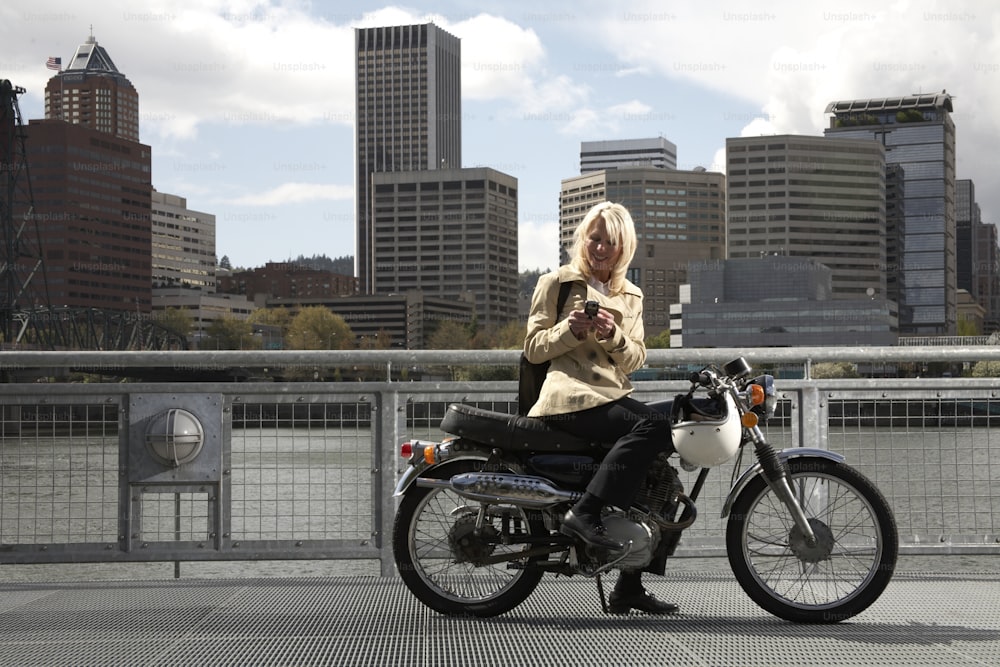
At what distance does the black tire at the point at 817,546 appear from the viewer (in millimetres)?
4703

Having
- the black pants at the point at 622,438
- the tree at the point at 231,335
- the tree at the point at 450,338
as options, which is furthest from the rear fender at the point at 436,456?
the tree at the point at 450,338

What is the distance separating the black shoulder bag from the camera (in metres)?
4.79

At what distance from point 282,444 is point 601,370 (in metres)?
1.98

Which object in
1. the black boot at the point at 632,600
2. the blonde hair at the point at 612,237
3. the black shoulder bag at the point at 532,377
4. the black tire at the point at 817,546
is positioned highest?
the blonde hair at the point at 612,237

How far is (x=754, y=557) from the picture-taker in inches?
189

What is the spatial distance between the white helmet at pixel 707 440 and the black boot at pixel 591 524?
0.39m

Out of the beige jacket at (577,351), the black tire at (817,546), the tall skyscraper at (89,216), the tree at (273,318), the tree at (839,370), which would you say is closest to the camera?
the beige jacket at (577,351)

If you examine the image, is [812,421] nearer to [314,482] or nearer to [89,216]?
[314,482]

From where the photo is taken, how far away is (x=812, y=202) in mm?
184125

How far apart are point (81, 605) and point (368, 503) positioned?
143cm

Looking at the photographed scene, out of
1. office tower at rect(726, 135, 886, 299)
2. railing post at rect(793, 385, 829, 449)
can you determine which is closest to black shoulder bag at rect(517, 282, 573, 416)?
railing post at rect(793, 385, 829, 449)

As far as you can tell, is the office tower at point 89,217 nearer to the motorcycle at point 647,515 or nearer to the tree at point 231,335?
the tree at point 231,335

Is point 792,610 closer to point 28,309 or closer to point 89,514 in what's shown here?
point 89,514

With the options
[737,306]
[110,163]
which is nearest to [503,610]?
[737,306]
